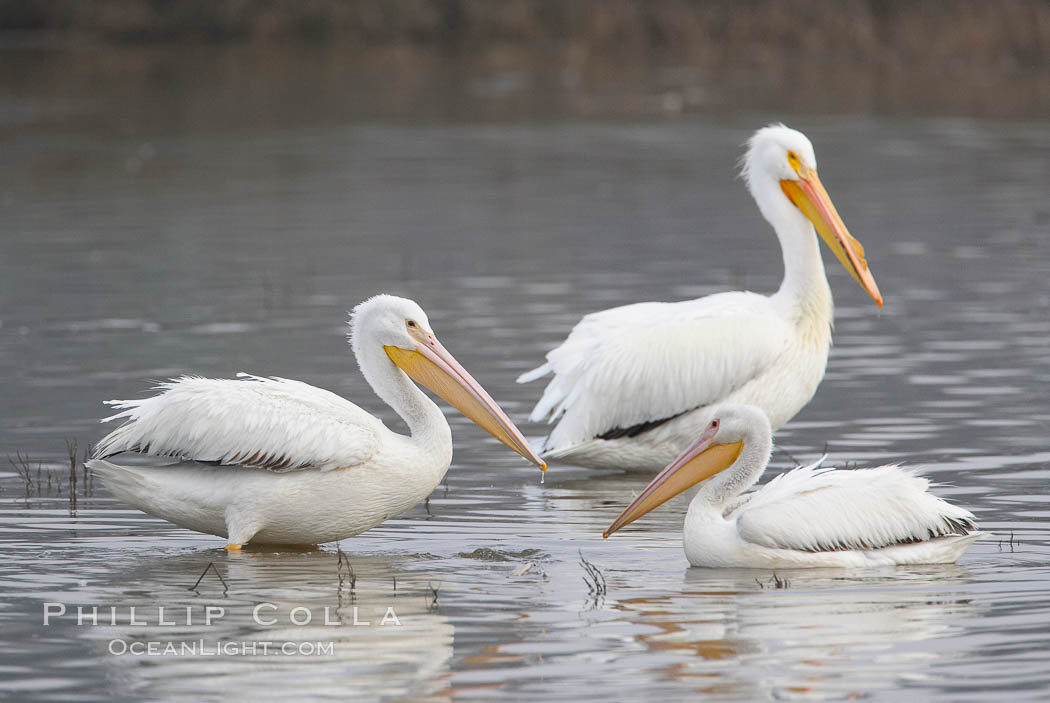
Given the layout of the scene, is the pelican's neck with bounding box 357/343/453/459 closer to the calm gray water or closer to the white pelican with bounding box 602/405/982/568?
the calm gray water

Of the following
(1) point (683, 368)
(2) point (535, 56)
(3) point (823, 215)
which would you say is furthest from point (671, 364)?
(2) point (535, 56)

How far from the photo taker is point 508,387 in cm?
945

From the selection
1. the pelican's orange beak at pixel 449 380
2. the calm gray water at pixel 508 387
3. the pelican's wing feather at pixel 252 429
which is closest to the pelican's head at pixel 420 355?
the pelican's orange beak at pixel 449 380

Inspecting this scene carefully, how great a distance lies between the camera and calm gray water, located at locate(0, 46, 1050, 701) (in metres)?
5.28

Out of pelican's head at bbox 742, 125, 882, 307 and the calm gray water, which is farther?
pelican's head at bbox 742, 125, 882, 307

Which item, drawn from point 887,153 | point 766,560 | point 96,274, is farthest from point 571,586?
point 887,153

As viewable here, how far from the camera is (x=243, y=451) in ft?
21.2

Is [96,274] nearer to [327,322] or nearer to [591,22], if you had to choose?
[327,322]

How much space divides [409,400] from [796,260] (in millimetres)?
2427

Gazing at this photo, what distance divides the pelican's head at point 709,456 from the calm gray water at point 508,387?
199 millimetres

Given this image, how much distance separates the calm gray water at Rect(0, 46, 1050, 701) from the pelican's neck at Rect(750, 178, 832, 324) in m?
0.65

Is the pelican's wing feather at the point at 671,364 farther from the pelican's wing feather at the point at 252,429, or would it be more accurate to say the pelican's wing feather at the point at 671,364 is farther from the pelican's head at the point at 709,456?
the pelican's wing feather at the point at 252,429

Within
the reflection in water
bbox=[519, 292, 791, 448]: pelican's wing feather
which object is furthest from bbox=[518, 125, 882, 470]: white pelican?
the reflection in water

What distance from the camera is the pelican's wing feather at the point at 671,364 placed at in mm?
8070
